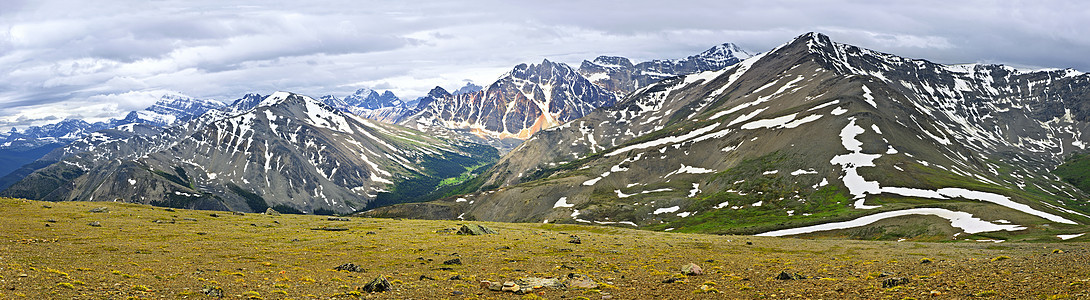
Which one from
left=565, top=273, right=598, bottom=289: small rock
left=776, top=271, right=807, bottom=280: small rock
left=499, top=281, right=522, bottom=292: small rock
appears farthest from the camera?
left=776, top=271, right=807, bottom=280: small rock

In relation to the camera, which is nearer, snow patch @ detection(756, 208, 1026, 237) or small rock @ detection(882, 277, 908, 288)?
small rock @ detection(882, 277, 908, 288)

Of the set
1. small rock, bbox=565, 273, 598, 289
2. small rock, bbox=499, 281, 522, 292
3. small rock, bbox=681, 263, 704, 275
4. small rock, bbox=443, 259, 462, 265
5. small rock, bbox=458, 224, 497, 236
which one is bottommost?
small rock, bbox=458, 224, 497, 236

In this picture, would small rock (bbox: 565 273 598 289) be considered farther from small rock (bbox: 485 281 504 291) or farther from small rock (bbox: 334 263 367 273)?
small rock (bbox: 334 263 367 273)

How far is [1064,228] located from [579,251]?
124 metres

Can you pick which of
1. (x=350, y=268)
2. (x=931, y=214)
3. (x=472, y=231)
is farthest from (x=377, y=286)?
(x=931, y=214)

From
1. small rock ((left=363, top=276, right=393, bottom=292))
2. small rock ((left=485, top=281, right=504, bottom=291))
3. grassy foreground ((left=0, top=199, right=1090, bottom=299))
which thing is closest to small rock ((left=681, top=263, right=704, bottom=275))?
grassy foreground ((left=0, top=199, right=1090, bottom=299))

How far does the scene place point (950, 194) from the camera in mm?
177125

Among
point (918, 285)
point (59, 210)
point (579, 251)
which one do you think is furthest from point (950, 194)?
point (59, 210)

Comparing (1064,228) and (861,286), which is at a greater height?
(861,286)

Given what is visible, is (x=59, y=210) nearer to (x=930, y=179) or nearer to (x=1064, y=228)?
(x=1064, y=228)

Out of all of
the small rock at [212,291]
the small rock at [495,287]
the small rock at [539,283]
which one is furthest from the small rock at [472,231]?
the small rock at [212,291]

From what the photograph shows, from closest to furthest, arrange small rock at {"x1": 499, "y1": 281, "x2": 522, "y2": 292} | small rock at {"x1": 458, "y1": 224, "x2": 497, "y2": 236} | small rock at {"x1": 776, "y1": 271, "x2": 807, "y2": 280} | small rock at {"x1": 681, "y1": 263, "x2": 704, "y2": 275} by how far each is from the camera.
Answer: small rock at {"x1": 499, "y1": 281, "x2": 522, "y2": 292} → small rock at {"x1": 776, "y1": 271, "x2": 807, "y2": 280} → small rock at {"x1": 681, "y1": 263, "x2": 704, "y2": 275} → small rock at {"x1": 458, "y1": 224, "x2": 497, "y2": 236}

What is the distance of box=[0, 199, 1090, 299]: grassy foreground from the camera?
3372cm

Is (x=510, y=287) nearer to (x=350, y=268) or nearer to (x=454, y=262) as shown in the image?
(x=454, y=262)
